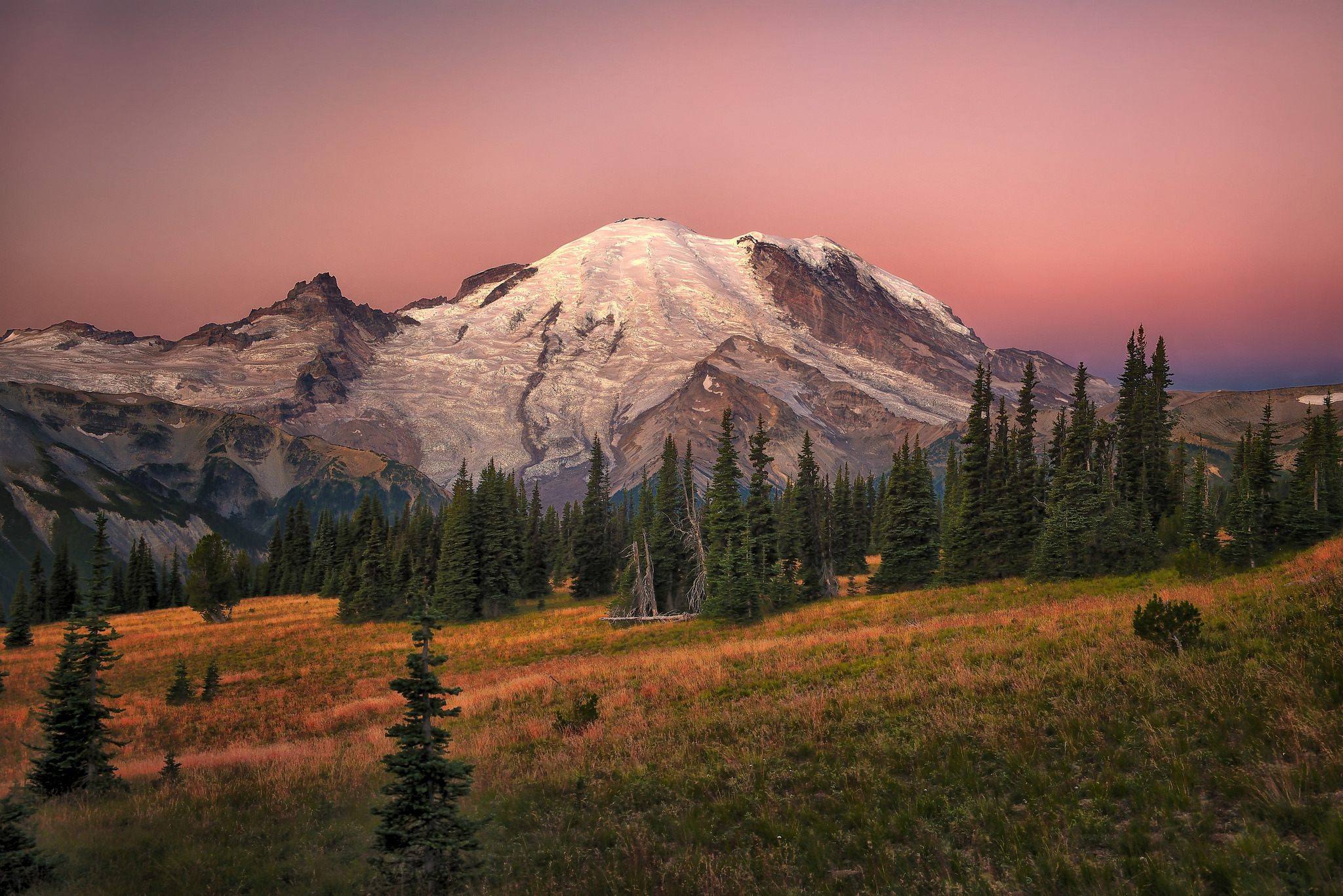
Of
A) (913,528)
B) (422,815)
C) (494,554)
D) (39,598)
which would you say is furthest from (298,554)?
(422,815)

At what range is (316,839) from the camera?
1048 cm

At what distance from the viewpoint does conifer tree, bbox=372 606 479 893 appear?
27.9 ft

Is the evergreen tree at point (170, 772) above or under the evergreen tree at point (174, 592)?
above

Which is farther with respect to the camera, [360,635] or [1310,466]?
[360,635]

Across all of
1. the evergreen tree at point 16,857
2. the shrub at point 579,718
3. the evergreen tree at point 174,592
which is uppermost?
the evergreen tree at point 16,857

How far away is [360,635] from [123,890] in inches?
1752

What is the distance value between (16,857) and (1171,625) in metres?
18.6

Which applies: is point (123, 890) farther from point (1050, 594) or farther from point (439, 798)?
point (1050, 594)

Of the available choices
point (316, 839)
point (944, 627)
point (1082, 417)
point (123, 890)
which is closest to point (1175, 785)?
point (316, 839)

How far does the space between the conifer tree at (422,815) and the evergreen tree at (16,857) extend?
13.4 feet

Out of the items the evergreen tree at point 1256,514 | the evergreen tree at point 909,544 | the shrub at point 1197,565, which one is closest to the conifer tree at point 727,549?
the evergreen tree at point 909,544

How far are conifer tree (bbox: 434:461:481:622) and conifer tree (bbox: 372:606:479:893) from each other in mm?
51364

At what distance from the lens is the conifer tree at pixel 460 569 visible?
2327 inches

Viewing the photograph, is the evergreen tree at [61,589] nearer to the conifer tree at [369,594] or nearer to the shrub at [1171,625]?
the conifer tree at [369,594]
